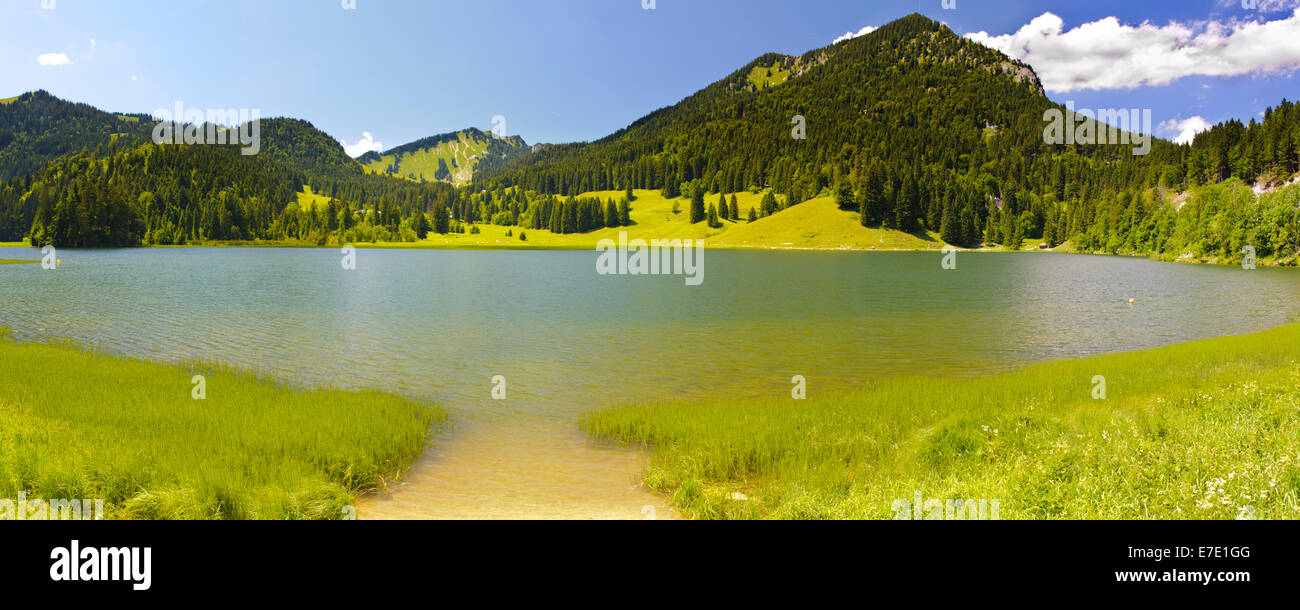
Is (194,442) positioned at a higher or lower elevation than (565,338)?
lower

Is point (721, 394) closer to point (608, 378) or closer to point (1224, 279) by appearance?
point (608, 378)

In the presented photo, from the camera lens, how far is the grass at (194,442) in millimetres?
9797

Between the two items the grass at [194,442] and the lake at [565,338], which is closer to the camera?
the grass at [194,442]

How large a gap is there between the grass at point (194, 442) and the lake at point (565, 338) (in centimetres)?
114

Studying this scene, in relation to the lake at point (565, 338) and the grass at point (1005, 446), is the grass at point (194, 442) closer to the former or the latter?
the lake at point (565, 338)

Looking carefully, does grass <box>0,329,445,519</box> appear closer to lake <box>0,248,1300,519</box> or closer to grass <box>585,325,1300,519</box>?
lake <box>0,248,1300,519</box>

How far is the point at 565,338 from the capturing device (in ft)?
107

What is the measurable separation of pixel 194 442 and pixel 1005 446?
17.2 meters

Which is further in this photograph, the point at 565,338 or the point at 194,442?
the point at 565,338

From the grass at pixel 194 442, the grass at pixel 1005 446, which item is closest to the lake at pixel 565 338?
the grass at pixel 194 442

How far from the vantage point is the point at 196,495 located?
9.68 meters

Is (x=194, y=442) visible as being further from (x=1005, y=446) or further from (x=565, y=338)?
(x=565, y=338)

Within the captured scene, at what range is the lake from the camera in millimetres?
14250

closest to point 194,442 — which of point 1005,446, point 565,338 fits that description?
point 1005,446
